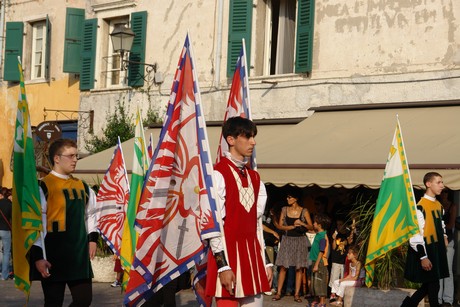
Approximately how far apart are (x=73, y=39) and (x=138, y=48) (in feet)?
7.95

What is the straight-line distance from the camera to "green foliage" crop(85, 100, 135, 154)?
76.0 feet

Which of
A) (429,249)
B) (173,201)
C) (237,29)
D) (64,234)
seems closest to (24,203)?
(64,234)

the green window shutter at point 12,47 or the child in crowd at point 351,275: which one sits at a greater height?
the green window shutter at point 12,47

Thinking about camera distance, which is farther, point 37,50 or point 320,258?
point 37,50

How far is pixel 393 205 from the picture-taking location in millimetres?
12688

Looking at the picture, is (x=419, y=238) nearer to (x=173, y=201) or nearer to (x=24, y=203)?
(x=173, y=201)

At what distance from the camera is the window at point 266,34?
20781mm

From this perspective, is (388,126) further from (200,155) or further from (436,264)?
(200,155)

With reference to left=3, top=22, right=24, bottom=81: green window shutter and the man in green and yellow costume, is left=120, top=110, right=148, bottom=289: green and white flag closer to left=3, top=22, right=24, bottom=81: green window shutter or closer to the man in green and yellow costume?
the man in green and yellow costume

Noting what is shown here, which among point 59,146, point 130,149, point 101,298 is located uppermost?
point 59,146

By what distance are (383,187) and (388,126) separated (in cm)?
441

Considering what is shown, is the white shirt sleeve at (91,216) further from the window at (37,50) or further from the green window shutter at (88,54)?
the window at (37,50)

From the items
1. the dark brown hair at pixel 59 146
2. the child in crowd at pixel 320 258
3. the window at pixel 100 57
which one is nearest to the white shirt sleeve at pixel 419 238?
the child in crowd at pixel 320 258

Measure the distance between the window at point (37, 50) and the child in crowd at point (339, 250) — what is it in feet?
40.5
